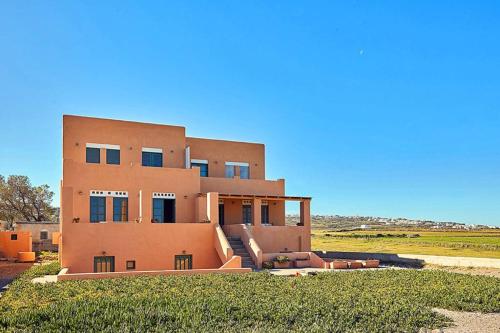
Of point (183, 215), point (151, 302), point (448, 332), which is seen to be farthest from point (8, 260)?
point (448, 332)

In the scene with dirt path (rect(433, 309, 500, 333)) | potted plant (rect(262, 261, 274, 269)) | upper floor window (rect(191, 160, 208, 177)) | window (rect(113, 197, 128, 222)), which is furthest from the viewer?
upper floor window (rect(191, 160, 208, 177))

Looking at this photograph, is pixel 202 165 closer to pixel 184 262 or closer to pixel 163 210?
pixel 163 210

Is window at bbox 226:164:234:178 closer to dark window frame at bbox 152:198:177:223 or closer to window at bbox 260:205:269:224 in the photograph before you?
window at bbox 260:205:269:224

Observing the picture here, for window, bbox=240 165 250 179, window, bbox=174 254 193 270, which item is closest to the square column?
window, bbox=174 254 193 270

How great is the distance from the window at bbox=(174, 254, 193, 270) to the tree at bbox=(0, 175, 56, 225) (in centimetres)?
3409

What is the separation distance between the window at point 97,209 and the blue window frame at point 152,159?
5.05m

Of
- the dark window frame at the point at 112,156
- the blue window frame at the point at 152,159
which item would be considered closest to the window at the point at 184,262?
the blue window frame at the point at 152,159

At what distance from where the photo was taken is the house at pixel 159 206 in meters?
23.6

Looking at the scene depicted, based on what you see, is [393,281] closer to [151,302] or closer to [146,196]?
[151,302]

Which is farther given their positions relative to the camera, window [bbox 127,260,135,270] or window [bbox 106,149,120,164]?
window [bbox 106,149,120,164]

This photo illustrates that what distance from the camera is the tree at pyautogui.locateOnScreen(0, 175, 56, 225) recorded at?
5241cm

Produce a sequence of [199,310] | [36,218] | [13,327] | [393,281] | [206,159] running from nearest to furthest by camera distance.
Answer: [13,327]
[199,310]
[393,281]
[206,159]
[36,218]

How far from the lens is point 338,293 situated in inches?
633

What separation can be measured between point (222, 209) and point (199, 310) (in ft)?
60.5
